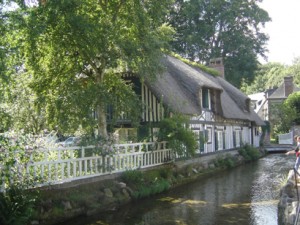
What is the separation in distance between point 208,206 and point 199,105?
8677 mm

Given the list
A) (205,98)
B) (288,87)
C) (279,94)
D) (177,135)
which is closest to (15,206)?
(177,135)

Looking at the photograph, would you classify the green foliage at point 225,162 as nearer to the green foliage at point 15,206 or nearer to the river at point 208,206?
the river at point 208,206

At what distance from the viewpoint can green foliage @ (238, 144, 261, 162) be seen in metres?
25.4

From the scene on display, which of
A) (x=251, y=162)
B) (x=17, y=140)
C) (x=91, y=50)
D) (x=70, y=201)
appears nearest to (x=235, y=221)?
(x=70, y=201)

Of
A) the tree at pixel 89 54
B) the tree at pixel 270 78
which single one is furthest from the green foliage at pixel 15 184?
the tree at pixel 270 78

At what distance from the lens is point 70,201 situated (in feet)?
32.9

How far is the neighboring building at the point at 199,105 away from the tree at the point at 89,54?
1889mm

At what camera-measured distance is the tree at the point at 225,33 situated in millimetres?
36375

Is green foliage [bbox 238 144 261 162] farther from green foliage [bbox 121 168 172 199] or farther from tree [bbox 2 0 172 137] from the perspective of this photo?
tree [bbox 2 0 172 137]

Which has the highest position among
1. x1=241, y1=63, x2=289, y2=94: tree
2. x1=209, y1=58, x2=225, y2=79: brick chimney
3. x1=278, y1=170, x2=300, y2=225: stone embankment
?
x1=241, y1=63, x2=289, y2=94: tree

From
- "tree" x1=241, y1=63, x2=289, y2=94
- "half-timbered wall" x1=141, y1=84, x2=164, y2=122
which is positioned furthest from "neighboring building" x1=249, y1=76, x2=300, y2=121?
"half-timbered wall" x1=141, y1=84, x2=164, y2=122

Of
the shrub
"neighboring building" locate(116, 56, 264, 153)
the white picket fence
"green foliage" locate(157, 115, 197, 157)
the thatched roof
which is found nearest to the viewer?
the white picket fence

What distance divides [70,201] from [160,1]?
24.4 ft

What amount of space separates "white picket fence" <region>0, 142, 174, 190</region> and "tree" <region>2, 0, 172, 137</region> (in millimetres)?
1057
